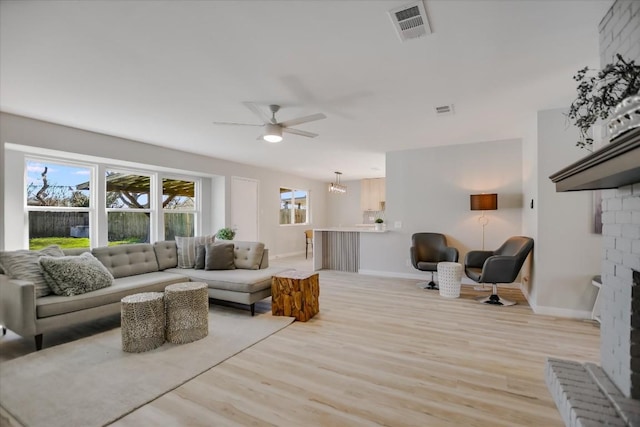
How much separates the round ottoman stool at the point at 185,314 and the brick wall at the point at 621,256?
3.18 m

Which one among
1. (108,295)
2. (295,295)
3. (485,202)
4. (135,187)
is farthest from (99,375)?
(485,202)

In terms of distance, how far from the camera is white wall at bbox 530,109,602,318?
11.0 feet

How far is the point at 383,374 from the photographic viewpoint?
7.30 ft

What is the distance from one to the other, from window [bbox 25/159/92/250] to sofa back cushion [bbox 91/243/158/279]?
1.30 m

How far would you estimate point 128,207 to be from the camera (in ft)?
17.5

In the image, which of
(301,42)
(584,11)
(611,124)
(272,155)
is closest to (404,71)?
(301,42)

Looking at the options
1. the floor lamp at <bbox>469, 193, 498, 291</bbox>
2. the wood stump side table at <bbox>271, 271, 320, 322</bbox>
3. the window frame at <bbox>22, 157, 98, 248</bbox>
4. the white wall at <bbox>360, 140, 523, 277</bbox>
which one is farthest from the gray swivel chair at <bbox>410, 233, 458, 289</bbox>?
the window frame at <bbox>22, 157, 98, 248</bbox>

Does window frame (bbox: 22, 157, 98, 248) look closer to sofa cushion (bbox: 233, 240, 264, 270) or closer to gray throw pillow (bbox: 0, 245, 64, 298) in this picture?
gray throw pillow (bbox: 0, 245, 64, 298)

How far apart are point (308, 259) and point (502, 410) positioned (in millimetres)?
6674

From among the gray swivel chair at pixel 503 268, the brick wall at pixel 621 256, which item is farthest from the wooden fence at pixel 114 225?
the brick wall at pixel 621 256

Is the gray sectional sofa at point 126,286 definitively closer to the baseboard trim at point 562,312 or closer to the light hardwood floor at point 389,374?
the light hardwood floor at point 389,374

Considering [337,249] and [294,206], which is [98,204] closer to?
[337,249]

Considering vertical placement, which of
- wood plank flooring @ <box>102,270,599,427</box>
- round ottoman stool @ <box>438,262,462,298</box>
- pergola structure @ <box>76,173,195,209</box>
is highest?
pergola structure @ <box>76,173,195,209</box>

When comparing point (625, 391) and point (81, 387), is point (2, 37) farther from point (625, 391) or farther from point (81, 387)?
point (625, 391)
